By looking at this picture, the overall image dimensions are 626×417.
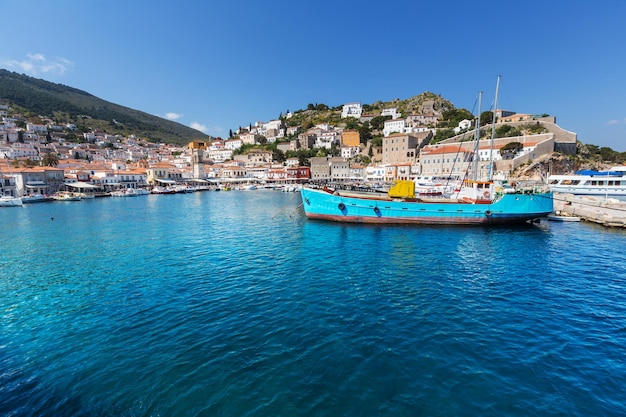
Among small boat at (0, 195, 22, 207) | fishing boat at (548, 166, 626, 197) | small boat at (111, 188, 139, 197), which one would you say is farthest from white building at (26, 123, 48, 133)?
fishing boat at (548, 166, 626, 197)

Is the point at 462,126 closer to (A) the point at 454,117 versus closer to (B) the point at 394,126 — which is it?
(A) the point at 454,117

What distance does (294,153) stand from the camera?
367 ft

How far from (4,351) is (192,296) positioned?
16.3 feet

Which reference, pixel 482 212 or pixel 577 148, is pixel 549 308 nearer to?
pixel 482 212

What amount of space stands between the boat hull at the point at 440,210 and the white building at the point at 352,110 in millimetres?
120388

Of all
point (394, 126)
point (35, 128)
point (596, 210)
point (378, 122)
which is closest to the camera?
point (596, 210)

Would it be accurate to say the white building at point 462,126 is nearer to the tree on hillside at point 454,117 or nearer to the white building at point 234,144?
the tree on hillside at point 454,117

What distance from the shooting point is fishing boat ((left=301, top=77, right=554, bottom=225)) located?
23359mm

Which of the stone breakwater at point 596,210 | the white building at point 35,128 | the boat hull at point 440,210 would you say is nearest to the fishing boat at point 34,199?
the boat hull at point 440,210

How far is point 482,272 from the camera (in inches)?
523

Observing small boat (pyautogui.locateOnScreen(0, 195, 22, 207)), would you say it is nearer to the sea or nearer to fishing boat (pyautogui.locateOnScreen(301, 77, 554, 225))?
the sea

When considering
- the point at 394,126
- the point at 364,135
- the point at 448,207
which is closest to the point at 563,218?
the point at 448,207

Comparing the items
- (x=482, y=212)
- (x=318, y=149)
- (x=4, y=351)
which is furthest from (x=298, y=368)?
(x=318, y=149)

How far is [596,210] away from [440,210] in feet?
48.5
